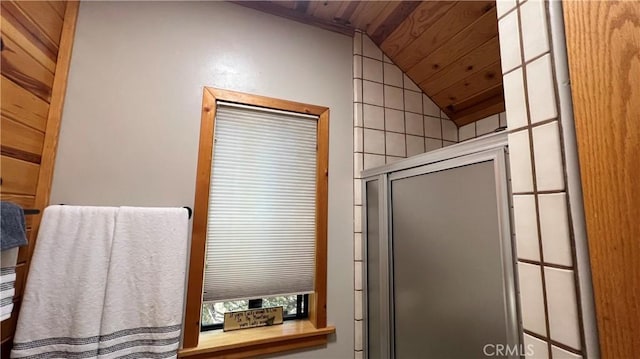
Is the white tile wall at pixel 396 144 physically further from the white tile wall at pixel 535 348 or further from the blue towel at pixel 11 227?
the blue towel at pixel 11 227

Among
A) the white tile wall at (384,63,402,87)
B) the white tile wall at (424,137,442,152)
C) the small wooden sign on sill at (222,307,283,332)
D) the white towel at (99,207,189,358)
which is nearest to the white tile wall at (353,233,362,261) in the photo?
the small wooden sign on sill at (222,307,283,332)

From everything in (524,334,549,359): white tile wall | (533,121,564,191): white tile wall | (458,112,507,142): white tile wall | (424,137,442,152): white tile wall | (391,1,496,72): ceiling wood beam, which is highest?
(391,1,496,72): ceiling wood beam

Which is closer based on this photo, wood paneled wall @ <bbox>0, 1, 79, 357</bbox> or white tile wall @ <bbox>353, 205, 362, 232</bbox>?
wood paneled wall @ <bbox>0, 1, 79, 357</bbox>

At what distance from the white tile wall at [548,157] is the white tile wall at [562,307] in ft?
0.45

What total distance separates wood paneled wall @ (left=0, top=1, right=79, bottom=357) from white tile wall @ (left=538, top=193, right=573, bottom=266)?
1402mm

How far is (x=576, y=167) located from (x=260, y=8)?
153 cm

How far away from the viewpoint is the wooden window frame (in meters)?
1.17

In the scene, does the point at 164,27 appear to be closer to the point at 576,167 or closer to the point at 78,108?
the point at 78,108

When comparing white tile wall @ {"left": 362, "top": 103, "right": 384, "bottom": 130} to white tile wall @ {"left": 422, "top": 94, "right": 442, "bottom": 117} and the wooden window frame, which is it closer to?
the wooden window frame

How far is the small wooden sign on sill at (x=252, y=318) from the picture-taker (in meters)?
1.31

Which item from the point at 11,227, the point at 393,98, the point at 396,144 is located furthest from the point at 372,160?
the point at 11,227

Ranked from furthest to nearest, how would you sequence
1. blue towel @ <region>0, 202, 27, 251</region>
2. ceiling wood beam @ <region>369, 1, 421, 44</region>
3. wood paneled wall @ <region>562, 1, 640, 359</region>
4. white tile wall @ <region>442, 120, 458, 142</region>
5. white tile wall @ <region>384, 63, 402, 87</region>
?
white tile wall @ <region>442, 120, 458, 142</region> → white tile wall @ <region>384, 63, 402, 87</region> → ceiling wood beam @ <region>369, 1, 421, 44</region> → blue towel @ <region>0, 202, 27, 251</region> → wood paneled wall @ <region>562, 1, 640, 359</region>

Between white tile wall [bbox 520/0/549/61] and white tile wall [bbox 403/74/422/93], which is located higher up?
white tile wall [bbox 403/74/422/93]

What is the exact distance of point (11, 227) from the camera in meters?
0.78
